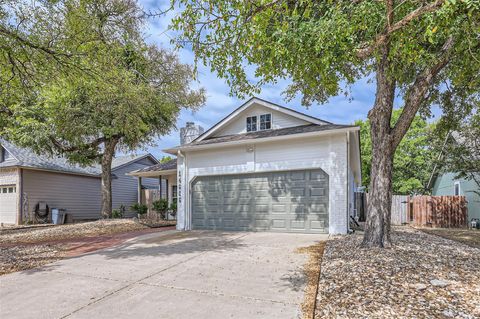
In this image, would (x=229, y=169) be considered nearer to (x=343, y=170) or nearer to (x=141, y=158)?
(x=343, y=170)

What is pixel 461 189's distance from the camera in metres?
17.7

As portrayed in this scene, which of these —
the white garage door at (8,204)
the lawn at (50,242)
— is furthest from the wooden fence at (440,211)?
the white garage door at (8,204)

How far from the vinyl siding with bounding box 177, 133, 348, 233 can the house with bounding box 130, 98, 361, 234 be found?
0.10 ft

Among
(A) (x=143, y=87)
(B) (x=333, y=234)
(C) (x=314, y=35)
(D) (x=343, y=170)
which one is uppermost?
(A) (x=143, y=87)

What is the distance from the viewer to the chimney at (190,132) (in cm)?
1538

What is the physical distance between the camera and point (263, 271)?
5.63 metres

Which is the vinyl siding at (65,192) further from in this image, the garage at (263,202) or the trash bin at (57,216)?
the garage at (263,202)

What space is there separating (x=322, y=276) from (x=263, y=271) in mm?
1065

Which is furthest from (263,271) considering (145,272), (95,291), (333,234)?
(333,234)

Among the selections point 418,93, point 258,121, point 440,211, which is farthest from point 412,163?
point 418,93

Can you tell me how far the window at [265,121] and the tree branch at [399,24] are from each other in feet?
23.0

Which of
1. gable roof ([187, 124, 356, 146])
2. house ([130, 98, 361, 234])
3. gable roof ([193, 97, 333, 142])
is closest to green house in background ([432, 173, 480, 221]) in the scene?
house ([130, 98, 361, 234])

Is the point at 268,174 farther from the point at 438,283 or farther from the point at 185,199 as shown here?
the point at 438,283

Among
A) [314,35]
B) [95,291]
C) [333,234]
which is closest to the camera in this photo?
[95,291]
